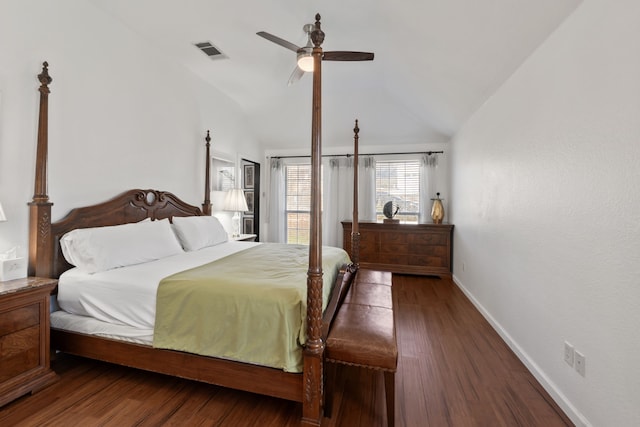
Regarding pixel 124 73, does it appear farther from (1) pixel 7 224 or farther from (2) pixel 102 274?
(2) pixel 102 274

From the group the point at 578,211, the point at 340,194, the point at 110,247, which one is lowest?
the point at 110,247

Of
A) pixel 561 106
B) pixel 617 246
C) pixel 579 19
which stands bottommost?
pixel 617 246

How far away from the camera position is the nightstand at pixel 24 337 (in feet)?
5.61

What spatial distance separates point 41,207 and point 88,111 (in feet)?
3.15

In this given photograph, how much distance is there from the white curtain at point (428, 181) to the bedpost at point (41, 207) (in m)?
5.07

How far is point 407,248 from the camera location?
4941 millimetres

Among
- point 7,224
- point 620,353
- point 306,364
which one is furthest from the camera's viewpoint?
point 7,224

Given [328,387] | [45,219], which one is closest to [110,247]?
[45,219]

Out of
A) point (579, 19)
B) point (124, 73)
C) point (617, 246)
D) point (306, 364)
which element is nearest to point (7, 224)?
point (124, 73)

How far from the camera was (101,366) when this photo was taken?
2178 millimetres

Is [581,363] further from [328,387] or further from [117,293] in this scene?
[117,293]

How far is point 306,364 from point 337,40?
3.24 metres

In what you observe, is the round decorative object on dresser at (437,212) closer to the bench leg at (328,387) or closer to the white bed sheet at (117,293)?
the bench leg at (328,387)

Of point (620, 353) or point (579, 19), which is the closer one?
point (620, 353)
